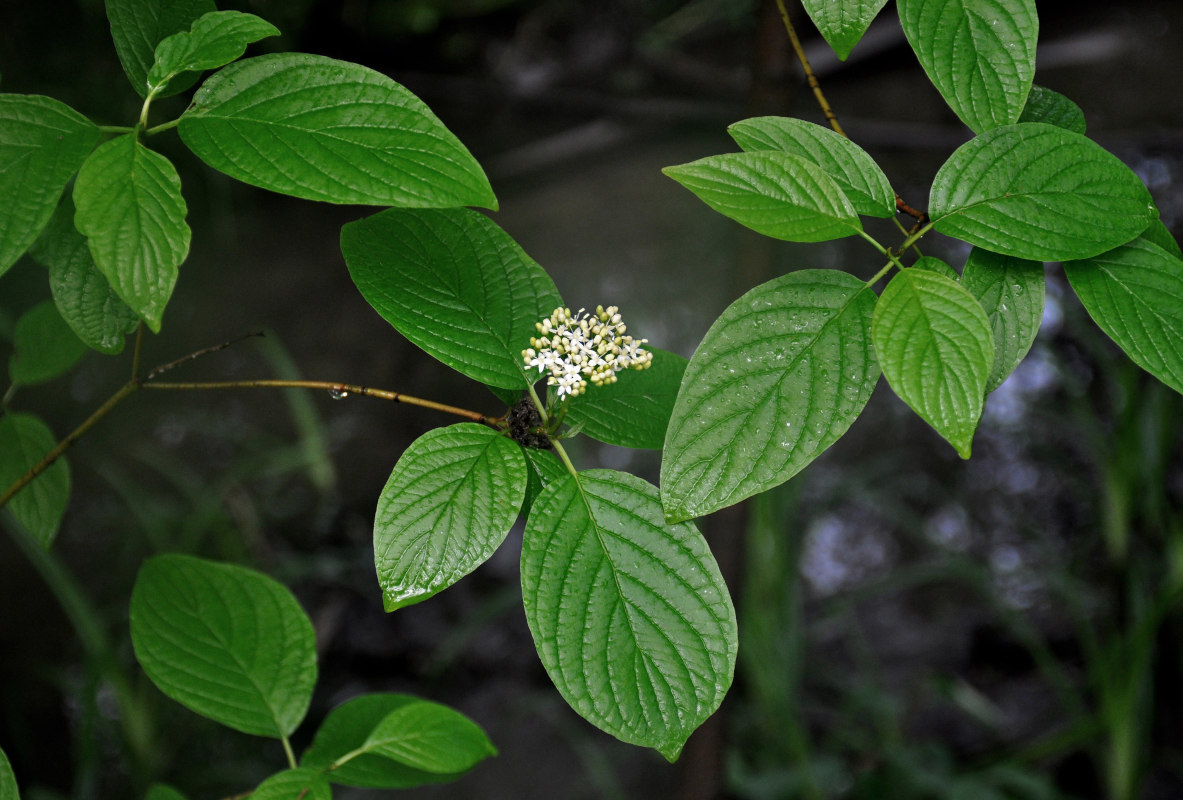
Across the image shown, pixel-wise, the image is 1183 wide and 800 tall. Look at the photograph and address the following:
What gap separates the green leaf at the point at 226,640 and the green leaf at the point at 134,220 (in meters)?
0.24

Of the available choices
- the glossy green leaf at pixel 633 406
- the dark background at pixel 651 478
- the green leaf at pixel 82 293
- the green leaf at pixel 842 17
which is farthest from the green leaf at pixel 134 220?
the dark background at pixel 651 478

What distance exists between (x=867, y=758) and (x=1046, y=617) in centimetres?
62

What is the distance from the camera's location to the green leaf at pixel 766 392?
398 millimetres

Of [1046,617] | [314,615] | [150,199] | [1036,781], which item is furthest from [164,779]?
[1046,617]

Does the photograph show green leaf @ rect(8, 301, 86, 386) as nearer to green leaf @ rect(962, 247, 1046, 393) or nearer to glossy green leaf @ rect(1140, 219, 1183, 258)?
green leaf @ rect(962, 247, 1046, 393)

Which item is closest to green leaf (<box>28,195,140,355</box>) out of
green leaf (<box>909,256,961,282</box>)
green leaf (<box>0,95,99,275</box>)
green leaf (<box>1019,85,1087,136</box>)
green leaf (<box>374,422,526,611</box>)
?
green leaf (<box>0,95,99,275</box>)

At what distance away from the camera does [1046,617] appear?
177 cm

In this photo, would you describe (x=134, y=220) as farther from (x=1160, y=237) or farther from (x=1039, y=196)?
(x=1160, y=237)

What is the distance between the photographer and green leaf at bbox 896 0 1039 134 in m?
0.43

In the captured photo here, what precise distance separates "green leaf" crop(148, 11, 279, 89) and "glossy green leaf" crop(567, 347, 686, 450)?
28 cm

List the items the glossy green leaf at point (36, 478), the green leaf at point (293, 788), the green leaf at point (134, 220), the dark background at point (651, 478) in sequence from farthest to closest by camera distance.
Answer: the dark background at point (651, 478), the glossy green leaf at point (36, 478), the green leaf at point (293, 788), the green leaf at point (134, 220)

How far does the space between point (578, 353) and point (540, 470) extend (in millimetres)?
75

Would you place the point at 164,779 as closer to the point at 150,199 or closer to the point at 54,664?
the point at 54,664

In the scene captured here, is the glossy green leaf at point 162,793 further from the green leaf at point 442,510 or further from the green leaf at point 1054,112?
the green leaf at point 1054,112
